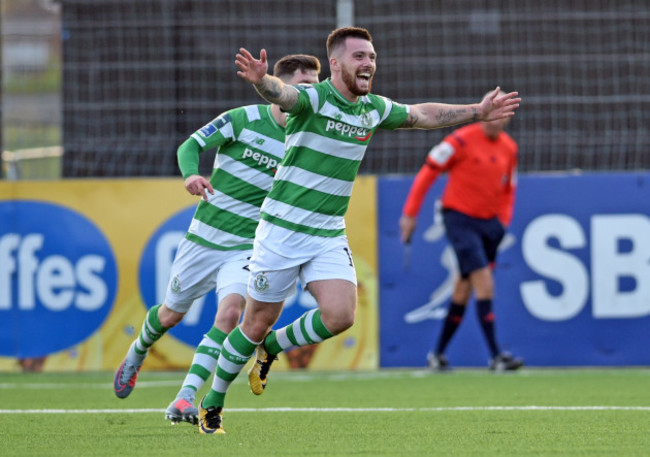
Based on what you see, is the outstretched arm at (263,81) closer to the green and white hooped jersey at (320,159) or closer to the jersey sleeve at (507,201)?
the green and white hooped jersey at (320,159)

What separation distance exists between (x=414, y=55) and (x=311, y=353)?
9.01 feet

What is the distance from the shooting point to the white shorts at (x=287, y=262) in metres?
6.00

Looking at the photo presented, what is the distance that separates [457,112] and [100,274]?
4919 millimetres

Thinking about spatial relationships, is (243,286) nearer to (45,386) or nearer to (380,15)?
(45,386)

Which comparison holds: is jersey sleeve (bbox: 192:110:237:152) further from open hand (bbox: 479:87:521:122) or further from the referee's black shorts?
the referee's black shorts

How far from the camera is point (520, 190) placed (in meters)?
10.4

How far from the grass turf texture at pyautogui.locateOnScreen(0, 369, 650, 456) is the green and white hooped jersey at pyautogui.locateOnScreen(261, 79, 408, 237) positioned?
3.32 feet

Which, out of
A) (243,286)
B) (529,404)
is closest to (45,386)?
(243,286)

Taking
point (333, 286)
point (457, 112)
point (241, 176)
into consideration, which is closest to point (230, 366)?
point (333, 286)

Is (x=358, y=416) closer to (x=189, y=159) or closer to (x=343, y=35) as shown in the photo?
(x=189, y=159)

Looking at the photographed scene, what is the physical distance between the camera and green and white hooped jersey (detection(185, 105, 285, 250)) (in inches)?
268

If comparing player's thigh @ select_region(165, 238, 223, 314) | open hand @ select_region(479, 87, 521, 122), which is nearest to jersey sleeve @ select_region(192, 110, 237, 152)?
player's thigh @ select_region(165, 238, 223, 314)

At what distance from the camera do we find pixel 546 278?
10.2 m

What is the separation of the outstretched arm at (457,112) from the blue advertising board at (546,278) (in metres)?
4.11
